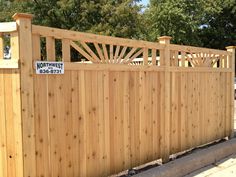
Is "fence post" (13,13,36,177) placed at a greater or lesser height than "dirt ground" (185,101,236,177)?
greater

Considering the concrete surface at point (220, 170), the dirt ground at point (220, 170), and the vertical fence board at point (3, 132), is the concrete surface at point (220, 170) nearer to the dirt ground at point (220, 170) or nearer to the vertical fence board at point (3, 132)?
the dirt ground at point (220, 170)

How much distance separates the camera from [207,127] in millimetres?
6578

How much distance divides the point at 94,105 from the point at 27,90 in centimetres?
105

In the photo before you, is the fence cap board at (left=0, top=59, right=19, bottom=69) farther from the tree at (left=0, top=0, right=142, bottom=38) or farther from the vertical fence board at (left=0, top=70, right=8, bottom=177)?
the tree at (left=0, top=0, right=142, bottom=38)

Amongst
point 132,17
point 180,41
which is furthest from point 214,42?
point 132,17

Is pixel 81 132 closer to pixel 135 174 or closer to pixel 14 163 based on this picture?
pixel 14 163

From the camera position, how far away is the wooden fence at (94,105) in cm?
344

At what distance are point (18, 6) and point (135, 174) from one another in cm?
1970

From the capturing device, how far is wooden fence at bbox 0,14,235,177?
3443mm

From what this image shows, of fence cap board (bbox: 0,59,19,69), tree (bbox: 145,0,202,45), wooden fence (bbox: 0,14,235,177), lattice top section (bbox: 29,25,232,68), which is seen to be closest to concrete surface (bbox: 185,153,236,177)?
wooden fence (bbox: 0,14,235,177)

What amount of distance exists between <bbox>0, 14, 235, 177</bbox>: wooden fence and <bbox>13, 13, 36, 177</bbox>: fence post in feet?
0.03

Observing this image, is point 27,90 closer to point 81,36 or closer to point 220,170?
point 81,36

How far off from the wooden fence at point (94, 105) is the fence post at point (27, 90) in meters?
0.01

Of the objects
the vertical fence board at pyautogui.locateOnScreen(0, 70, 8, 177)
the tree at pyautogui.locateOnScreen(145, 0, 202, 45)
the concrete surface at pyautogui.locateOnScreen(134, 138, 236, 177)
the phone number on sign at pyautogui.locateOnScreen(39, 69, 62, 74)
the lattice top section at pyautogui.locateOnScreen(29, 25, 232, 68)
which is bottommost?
the concrete surface at pyautogui.locateOnScreen(134, 138, 236, 177)
